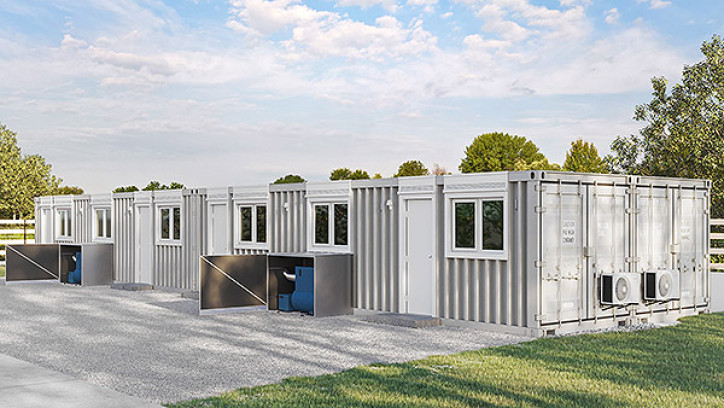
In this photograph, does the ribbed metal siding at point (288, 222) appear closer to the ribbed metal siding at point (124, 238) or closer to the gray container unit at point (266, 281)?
the gray container unit at point (266, 281)

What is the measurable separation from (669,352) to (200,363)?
5.52 metres

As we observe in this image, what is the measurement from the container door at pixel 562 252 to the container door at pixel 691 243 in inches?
109

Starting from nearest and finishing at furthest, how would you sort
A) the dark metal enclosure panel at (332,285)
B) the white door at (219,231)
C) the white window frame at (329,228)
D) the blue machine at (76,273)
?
the dark metal enclosure panel at (332,285), the white window frame at (329,228), the white door at (219,231), the blue machine at (76,273)

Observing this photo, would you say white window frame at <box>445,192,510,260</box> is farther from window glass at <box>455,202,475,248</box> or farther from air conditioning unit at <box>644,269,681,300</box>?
air conditioning unit at <box>644,269,681,300</box>

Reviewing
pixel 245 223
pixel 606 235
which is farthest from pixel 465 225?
pixel 245 223

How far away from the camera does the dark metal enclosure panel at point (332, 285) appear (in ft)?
41.7

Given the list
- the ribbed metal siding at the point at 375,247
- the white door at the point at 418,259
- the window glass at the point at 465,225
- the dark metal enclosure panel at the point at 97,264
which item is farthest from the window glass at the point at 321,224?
the dark metal enclosure panel at the point at 97,264

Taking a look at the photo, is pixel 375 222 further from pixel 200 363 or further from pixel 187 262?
pixel 187 262

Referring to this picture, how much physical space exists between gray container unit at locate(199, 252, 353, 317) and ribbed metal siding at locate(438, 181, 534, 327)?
2080 mm

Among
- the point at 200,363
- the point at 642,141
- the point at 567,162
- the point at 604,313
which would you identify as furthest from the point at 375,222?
the point at 567,162

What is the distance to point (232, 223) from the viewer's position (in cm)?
1627

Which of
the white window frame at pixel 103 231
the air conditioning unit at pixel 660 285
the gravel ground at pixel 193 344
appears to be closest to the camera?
the gravel ground at pixel 193 344

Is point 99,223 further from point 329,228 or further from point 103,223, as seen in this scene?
point 329,228

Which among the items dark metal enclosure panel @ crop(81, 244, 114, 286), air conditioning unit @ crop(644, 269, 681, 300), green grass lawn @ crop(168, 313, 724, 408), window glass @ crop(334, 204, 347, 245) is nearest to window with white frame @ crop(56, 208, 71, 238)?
dark metal enclosure panel @ crop(81, 244, 114, 286)
